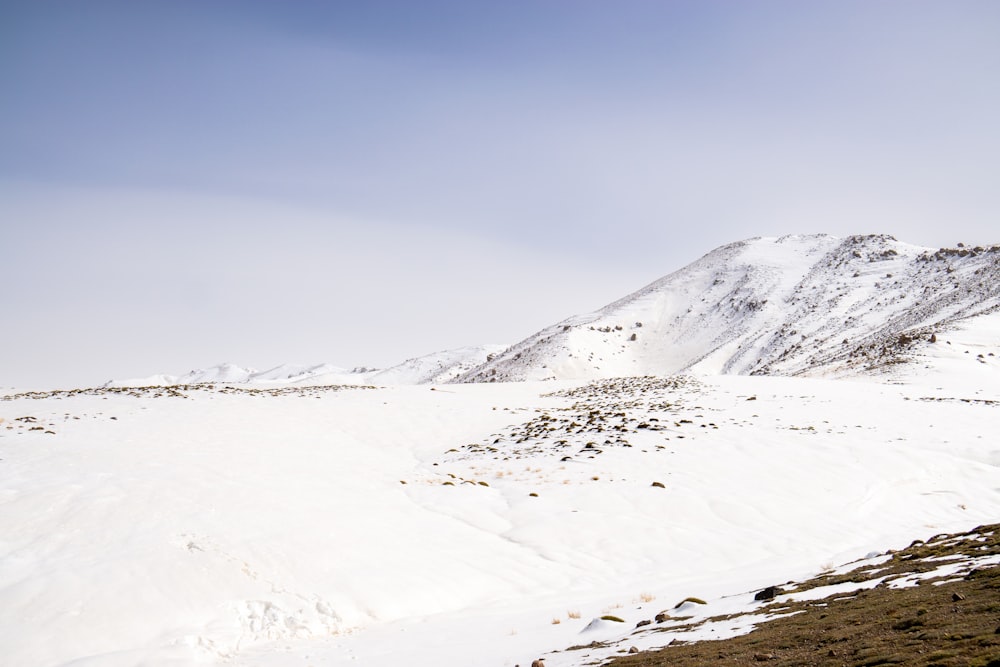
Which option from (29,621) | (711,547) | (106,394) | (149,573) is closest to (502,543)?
(711,547)

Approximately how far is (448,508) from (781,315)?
84191mm

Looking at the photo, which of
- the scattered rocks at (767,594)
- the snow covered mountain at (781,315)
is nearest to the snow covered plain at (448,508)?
the scattered rocks at (767,594)

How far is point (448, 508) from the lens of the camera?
1986 cm

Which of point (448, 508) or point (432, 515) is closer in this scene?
point (432, 515)

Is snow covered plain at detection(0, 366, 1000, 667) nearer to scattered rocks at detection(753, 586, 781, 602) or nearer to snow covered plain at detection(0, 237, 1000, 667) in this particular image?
snow covered plain at detection(0, 237, 1000, 667)

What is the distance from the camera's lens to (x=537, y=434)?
95.5 feet

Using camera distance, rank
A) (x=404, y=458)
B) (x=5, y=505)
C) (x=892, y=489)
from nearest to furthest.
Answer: (x=5, y=505) → (x=892, y=489) → (x=404, y=458)

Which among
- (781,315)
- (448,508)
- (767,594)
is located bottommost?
(767,594)

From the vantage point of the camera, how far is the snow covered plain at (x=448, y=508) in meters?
11.6

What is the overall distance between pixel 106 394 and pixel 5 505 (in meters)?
22.2

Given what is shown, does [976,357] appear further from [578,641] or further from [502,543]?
[578,641]

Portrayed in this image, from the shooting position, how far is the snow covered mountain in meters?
66.8

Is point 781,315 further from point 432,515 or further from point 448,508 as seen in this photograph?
point 432,515

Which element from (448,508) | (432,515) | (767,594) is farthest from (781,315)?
(767,594)
